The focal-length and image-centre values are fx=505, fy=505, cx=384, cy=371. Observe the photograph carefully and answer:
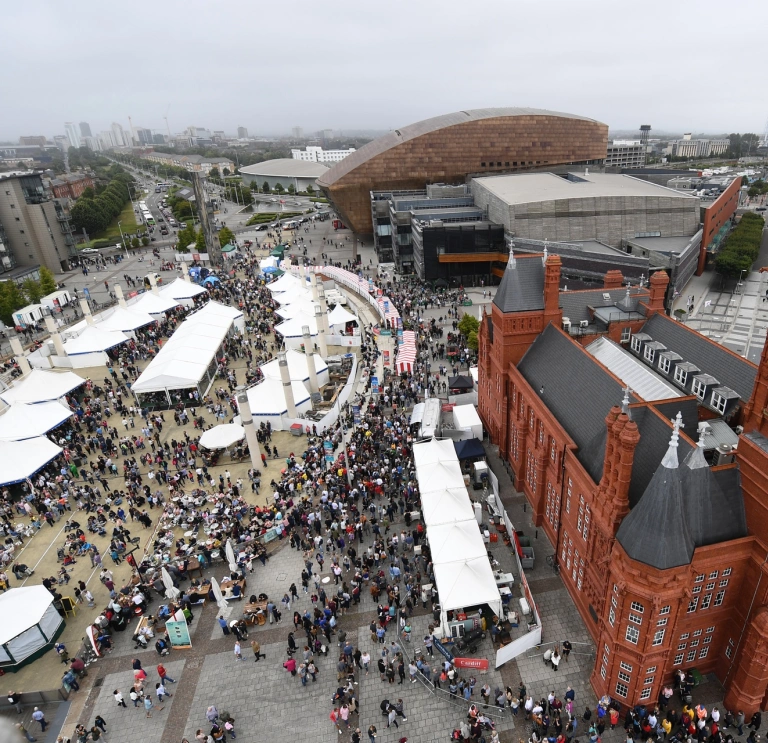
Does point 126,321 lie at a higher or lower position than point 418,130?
lower

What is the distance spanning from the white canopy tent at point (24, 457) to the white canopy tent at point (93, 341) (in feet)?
63.4

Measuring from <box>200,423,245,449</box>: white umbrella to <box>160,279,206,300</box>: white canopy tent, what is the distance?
132ft

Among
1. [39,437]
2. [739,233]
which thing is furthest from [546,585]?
[739,233]

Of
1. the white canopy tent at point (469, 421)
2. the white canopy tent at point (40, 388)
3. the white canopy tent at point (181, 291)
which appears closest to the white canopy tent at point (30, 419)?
the white canopy tent at point (40, 388)

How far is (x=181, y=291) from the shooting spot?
74.4 m

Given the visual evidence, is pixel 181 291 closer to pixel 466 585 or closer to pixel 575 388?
pixel 575 388

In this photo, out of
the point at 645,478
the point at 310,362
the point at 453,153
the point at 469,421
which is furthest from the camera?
the point at 453,153

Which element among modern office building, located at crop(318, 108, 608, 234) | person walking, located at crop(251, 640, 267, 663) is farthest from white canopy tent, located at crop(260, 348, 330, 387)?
modern office building, located at crop(318, 108, 608, 234)

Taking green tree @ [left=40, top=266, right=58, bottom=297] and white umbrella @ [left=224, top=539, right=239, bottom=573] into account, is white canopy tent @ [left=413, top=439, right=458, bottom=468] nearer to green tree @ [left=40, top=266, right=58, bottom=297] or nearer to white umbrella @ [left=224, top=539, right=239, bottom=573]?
white umbrella @ [left=224, top=539, right=239, bottom=573]

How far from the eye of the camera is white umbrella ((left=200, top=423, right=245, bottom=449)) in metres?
38.4

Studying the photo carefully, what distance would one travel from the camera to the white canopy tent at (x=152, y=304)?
68.2 m

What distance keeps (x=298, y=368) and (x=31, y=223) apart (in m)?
79.0

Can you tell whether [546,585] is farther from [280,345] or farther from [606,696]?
[280,345]

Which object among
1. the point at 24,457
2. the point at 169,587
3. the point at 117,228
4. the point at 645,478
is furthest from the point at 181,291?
the point at 117,228
